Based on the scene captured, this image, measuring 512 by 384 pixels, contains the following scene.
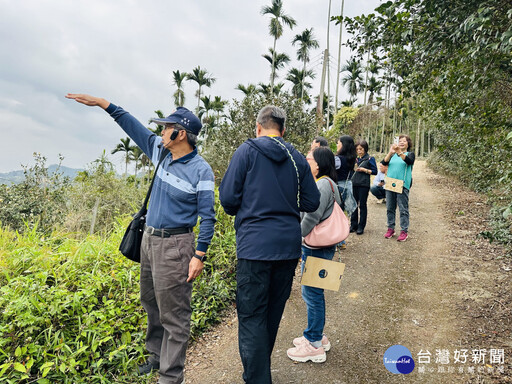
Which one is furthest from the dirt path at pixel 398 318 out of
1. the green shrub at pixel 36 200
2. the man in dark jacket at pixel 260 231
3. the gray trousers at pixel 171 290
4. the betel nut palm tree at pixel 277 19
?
the betel nut palm tree at pixel 277 19

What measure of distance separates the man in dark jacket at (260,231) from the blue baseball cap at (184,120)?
2.15ft

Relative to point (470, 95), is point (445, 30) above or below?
above

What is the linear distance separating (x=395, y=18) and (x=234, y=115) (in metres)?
8.60

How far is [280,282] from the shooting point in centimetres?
220

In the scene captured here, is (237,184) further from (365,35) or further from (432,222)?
(432,222)

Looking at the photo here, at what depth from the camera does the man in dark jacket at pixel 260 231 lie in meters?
2.08

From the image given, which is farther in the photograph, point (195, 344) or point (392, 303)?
point (392, 303)

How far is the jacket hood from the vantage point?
6.93ft

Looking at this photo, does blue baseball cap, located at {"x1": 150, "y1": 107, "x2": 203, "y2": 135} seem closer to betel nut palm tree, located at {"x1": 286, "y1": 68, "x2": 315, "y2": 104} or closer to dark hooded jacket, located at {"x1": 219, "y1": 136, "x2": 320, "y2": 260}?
dark hooded jacket, located at {"x1": 219, "y1": 136, "x2": 320, "y2": 260}

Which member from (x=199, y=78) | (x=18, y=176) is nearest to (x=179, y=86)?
(x=199, y=78)

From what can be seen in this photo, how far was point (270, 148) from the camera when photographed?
83.7 inches

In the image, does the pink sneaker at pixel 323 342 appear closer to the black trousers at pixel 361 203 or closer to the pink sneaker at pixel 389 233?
the black trousers at pixel 361 203

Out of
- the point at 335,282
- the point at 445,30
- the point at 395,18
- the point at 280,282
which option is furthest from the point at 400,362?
the point at 395,18

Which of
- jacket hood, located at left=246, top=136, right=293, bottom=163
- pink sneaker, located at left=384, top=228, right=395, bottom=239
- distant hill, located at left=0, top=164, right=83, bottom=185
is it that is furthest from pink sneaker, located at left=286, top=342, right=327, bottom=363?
distant hill, located at left=0, top=164, right=83, bottom=185
